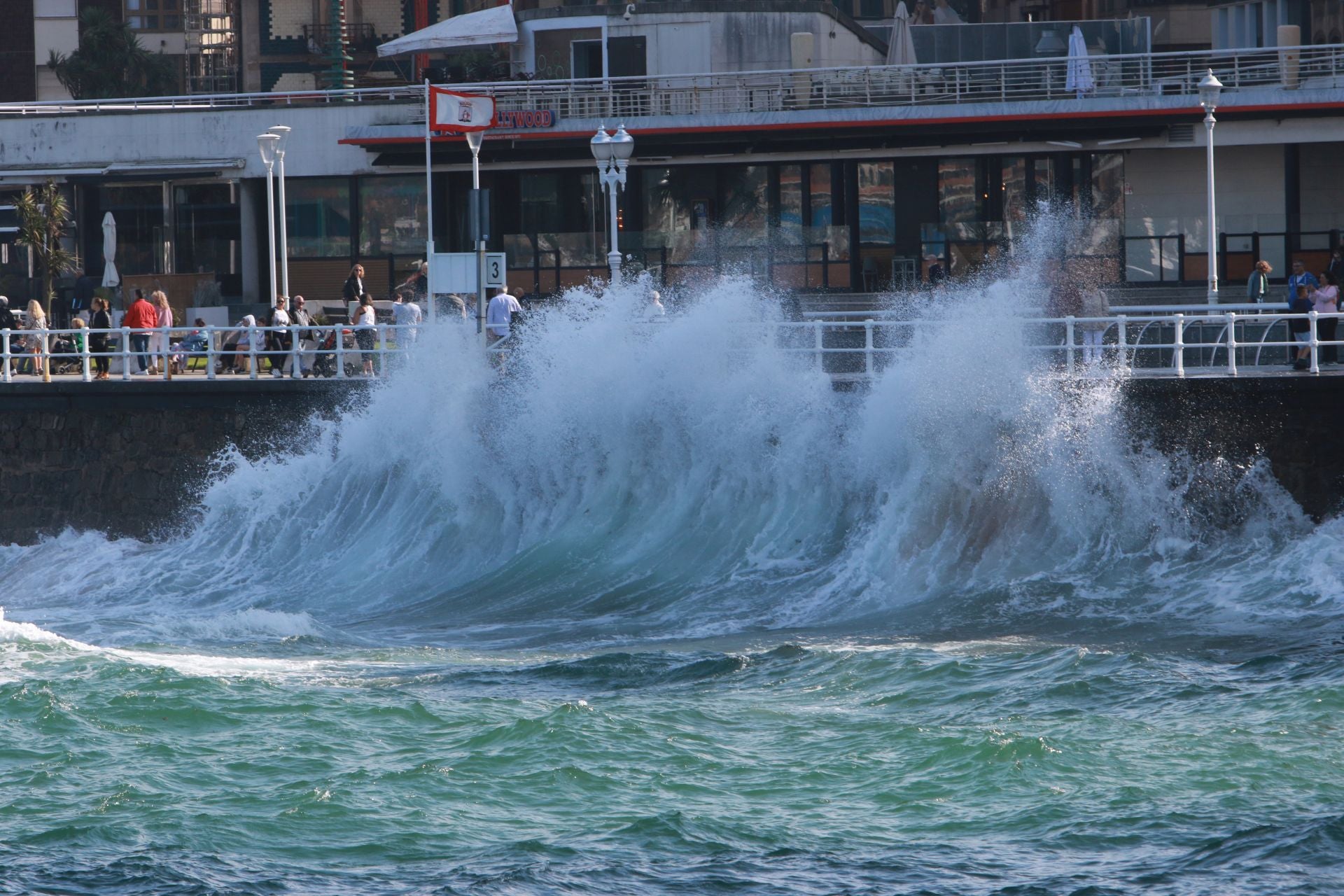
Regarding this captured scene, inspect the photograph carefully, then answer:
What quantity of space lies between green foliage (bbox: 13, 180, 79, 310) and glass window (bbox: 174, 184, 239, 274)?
2.28 metres

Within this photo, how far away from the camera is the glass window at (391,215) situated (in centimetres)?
3497

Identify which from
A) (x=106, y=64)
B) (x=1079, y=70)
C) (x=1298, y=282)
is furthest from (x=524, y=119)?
(x=106, y=64)

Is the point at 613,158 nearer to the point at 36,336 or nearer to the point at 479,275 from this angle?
the point at 479,275

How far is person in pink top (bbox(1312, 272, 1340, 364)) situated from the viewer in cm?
2139

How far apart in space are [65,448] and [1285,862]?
61.4ft

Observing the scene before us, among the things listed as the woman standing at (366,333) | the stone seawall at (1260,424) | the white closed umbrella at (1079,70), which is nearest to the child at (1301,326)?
the stone seawall at (1260,424)

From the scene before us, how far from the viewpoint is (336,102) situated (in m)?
35.4

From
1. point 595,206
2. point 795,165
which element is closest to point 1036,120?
point 795,165

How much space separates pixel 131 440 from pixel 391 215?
12211 mm

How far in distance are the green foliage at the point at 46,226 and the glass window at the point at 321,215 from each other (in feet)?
15.2

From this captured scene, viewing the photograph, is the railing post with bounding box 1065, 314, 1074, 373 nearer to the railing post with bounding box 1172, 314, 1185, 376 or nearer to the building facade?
the railing post with bounding box 1172, 314, 1185, 376

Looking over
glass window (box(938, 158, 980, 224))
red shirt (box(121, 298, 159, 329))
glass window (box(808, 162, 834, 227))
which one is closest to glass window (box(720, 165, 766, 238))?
glass window (box(808, 162, 834, 227))

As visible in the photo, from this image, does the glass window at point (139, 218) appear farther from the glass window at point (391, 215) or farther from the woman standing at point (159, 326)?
the woman standing at point (159, 326)

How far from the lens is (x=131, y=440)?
23828 millimetres
